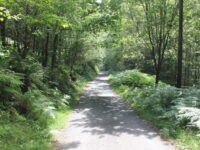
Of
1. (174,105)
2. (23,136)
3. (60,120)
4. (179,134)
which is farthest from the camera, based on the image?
(174,105)

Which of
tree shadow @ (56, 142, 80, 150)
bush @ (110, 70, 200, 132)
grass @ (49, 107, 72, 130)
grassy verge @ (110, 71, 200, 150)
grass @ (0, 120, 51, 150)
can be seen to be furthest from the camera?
grass @ (49, 107, 72, 130)

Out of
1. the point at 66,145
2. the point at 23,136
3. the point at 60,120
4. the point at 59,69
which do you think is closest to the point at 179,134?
the point at 66,145

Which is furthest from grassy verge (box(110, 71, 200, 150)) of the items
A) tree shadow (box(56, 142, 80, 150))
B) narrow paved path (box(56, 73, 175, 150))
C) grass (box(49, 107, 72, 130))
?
grass (box(49, 107, 72, 130))

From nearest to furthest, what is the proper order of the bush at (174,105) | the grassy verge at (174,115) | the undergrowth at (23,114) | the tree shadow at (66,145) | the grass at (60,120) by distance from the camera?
the undergrowth at (23,114) < the tree shadow at (66,145) < the grassy verge at (174,115) < the bush at (174,105) < the grass at (60,120)

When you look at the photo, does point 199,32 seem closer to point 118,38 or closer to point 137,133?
point 118,38

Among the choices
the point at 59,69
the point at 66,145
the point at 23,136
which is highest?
the point at 59,69

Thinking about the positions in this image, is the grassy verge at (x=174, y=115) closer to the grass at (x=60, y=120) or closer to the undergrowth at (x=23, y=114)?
the grass at (x=60, y=120)

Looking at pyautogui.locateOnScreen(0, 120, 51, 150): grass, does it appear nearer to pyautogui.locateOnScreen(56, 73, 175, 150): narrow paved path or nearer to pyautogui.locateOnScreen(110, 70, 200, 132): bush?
pyautogui.locateOnScreen(56, 73, 175, 150): narrow paved path

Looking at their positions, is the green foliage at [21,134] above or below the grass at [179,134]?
above

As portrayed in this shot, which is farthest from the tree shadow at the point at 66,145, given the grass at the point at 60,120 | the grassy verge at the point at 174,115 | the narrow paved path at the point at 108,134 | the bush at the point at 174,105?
the bush at the point at 174,105

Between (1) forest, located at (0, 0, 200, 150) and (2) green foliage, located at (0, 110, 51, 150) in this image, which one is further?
(1) forest, located at (0, 0, 200, 150)

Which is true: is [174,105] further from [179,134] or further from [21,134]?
[21,134]

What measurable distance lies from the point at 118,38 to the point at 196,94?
680cm

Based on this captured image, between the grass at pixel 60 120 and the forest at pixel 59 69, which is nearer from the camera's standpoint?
the forest at pixel 59 69
